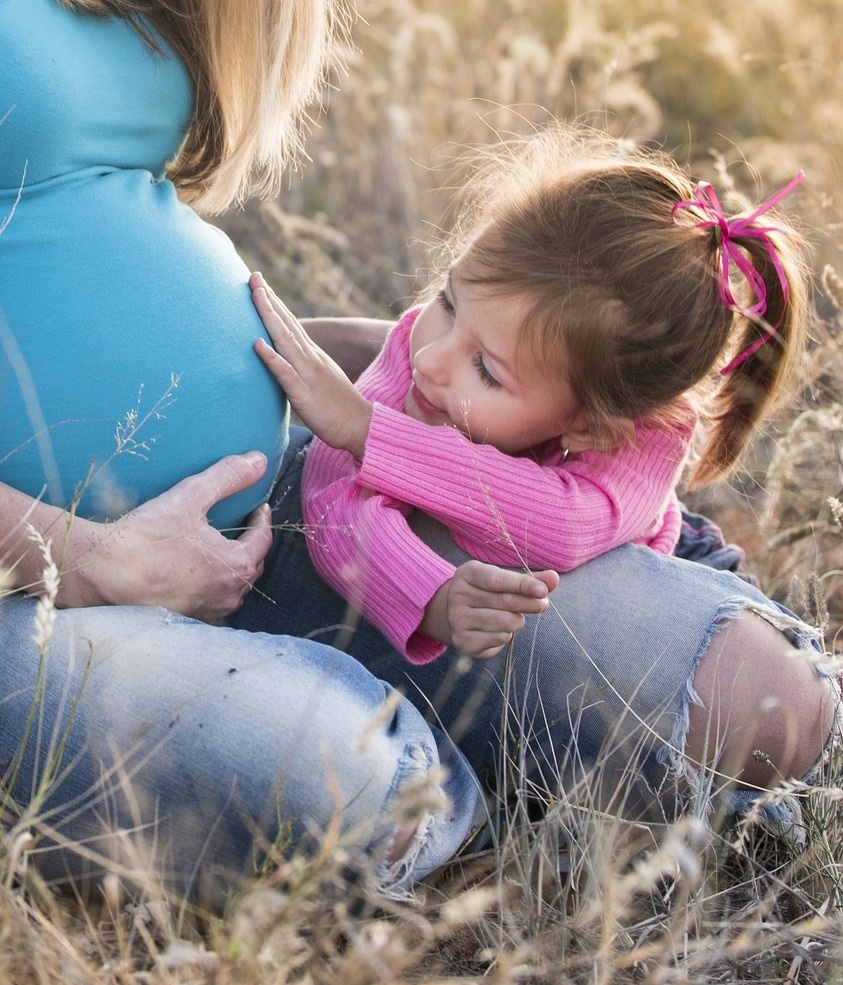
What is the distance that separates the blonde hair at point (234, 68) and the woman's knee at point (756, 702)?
50.5 inches

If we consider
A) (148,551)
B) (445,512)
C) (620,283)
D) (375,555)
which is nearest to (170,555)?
Answer: (148,551)

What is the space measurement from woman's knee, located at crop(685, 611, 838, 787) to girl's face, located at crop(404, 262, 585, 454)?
44cm

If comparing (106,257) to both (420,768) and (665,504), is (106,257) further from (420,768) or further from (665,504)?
(665,504)

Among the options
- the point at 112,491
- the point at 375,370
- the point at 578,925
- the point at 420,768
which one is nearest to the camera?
the point at 578,925

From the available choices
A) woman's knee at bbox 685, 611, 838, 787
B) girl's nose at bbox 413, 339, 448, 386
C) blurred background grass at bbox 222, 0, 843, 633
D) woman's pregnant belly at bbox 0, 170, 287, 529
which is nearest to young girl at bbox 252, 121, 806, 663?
girl's nose at bbox 413, 339, 448, 386

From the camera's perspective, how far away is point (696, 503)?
3299 millimetres

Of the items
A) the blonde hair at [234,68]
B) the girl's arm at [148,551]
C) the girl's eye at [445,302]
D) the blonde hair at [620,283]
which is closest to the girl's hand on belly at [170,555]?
the girl's arm at [148,551]

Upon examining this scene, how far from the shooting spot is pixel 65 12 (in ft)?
6.41

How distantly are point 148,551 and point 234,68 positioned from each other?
0.94m

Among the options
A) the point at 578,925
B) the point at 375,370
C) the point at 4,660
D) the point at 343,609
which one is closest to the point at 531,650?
the point at 343,609

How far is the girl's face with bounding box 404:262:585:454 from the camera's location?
77.4 inches

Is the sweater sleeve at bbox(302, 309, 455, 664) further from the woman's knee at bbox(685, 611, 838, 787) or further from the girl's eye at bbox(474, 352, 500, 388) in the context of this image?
the woman's knee at bbox(685, 611, 838, 787)

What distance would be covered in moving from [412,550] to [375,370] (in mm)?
493

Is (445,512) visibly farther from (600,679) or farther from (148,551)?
(148,551)
